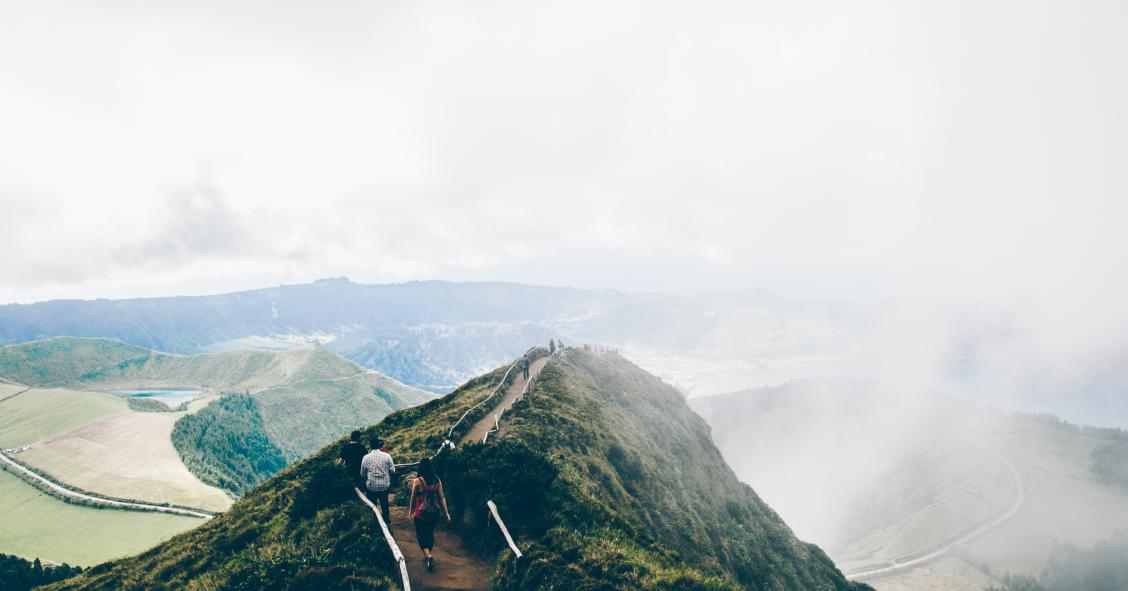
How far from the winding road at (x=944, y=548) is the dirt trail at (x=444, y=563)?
127 m

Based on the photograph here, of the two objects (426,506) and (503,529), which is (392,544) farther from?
(503,529)

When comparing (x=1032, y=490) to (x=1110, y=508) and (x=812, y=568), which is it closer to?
(x=1110, y=508)

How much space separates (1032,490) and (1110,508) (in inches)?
801

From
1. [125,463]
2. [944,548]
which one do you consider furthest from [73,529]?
[944,548]

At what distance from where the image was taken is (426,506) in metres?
13.8

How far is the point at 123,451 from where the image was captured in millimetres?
163500

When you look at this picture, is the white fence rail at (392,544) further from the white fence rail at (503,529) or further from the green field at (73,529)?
the green field at (73,529)

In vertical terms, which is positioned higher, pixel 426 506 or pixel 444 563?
pixel 426 506

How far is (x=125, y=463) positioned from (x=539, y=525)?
662 ft

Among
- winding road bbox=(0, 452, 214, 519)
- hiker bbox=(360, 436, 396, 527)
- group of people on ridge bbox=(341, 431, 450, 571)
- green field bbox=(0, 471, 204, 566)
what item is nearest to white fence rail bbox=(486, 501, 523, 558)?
group of people on ridge bbox=(341, 431, 450, 571)

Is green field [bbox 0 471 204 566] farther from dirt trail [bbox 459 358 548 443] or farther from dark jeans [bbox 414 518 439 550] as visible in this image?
dark jeans [bbox 414 518 439 550]

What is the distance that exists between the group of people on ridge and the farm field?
153m

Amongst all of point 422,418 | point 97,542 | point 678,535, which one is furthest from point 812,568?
point 97,542

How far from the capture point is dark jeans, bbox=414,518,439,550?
14.0m
